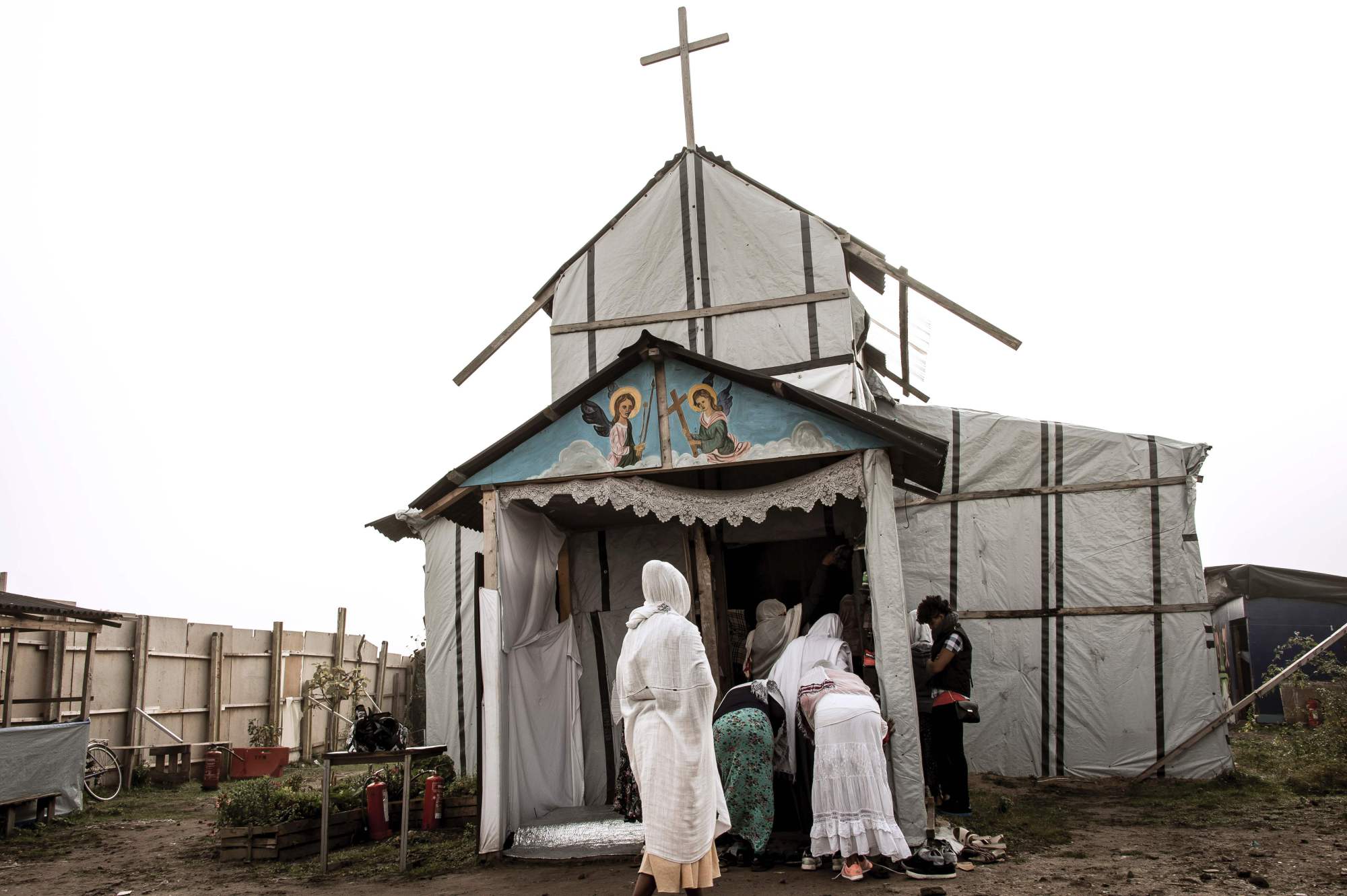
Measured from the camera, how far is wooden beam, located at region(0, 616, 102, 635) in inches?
355

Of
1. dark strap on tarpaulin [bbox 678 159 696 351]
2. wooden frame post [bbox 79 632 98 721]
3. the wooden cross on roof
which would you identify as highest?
the wooden cross on roof

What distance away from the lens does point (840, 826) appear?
591 centimetres

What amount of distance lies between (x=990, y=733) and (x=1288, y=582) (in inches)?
337

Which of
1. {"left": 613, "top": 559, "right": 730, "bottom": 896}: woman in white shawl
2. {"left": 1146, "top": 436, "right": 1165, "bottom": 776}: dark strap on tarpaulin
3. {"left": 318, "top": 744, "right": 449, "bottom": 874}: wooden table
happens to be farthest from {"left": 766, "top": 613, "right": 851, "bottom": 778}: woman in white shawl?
{"left": 1146, "top": 436, "right": 1165, "bottom": 776}: dark strap on tarpaulin

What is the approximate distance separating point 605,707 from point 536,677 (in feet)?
3.25

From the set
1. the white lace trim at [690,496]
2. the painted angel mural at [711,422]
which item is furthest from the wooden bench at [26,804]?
the painted angel mural at [711,422]

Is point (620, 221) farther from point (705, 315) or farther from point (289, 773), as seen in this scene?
point (289, 773)

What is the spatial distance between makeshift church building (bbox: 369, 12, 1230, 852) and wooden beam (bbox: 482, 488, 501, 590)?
2 cm

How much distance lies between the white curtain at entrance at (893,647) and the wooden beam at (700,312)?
3.60 meters

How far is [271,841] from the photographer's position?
719 cm

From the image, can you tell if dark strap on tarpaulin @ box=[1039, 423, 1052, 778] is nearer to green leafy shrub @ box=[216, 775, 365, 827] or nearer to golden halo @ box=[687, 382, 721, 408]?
golden halo @ box=[687, 382, 721, 408]

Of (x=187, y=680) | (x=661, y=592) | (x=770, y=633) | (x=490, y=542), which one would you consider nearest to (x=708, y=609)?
(x=770, y=633)

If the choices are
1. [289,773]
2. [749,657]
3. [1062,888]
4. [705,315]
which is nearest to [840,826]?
[1062,888]

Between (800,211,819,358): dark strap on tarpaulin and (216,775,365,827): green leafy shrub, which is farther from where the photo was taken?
(800,211,819,358): dark strap on tarpaulin
